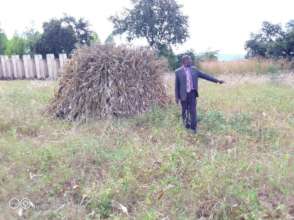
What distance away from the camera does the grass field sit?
3.71m

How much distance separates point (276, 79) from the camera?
11336 mm

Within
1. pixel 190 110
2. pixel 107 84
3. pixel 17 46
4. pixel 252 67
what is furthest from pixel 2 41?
pixel 190 110

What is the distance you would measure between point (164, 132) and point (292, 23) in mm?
13554

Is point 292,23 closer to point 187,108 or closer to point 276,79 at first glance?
point 276,79

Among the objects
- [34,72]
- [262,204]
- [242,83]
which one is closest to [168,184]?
[262,204]

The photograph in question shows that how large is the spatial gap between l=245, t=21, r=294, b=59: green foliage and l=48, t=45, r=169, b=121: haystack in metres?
10.9

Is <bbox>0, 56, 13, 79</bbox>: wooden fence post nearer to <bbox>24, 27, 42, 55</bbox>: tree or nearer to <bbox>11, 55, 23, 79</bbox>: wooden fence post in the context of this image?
<bbox>11, 55, 23, 79</bbox>: wooden fence post

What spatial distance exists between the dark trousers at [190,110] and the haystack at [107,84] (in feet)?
3.59

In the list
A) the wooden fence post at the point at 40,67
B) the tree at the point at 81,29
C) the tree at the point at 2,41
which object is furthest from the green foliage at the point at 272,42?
the tree at the point at 2,41

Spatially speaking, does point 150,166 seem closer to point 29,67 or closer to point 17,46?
point 29,67

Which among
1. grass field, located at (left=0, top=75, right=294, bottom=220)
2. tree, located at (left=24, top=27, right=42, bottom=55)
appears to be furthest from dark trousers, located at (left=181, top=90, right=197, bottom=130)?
tree, located at (left=24, top=27, right=42, bottom=55)

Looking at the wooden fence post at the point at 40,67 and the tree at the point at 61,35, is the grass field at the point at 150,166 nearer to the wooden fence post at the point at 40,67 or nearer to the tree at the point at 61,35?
the wooden fence post at the point at 40,67

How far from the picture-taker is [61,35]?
56.0ft

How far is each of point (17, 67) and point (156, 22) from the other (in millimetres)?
6253
